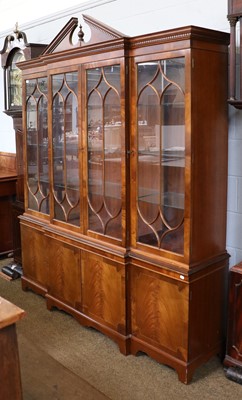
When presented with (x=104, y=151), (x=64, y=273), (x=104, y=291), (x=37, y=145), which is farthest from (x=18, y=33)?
(x=104, y=291)

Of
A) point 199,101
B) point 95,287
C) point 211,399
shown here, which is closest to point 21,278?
point 95,287

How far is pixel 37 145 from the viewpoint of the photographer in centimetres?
370

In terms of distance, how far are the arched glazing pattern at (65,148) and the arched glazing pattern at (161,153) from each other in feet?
2.10

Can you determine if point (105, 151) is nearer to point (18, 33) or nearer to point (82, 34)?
point (82, 34)

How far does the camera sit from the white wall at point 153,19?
9.25 feet

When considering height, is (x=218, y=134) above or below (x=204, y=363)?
above

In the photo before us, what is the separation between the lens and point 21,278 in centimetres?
407

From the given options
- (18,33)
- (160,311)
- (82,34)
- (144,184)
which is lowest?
(160,311)

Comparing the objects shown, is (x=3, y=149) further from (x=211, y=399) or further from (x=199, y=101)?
(x=211, y=399)

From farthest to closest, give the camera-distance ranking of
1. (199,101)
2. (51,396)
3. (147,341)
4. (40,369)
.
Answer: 1. (147,341)
2. (199,101)
3. (40,369)
4. (51,396)

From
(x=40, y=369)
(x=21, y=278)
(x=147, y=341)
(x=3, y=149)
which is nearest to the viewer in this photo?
(x=40, y=369)

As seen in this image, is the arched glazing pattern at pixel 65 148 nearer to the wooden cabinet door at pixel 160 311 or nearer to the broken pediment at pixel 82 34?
the broken pediment at pixel 82 34

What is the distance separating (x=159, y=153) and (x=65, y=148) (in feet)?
3.03

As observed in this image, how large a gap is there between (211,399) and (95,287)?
3.52ft
